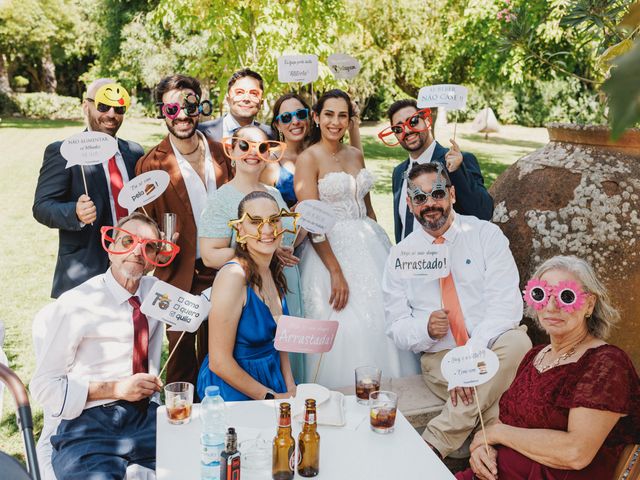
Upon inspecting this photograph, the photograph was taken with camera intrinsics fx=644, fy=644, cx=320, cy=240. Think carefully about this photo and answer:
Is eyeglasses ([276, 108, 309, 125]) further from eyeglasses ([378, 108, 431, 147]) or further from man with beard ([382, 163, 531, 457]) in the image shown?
man with beard ([382, 163, 531, 457])

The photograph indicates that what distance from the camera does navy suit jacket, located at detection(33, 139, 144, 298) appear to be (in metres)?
4.02

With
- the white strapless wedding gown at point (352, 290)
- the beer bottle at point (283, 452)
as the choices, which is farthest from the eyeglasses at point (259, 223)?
the beer bottle at point (283, 452)

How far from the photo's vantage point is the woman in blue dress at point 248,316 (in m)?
3.29

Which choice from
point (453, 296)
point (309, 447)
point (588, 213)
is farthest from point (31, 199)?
point (309, 447)

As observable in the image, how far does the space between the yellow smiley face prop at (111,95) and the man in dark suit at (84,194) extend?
1.5 inches

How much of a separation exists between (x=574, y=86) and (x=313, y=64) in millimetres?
24905

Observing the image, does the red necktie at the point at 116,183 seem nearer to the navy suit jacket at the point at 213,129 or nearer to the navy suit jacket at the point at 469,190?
the navy suit jacket at the point at 213,129

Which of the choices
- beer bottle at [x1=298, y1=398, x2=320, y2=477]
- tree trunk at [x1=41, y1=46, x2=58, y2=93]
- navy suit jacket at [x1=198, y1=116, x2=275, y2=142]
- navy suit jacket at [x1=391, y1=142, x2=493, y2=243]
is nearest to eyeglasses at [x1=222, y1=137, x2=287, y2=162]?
navy suit jacket at [x1=198, y1=116, x2=275, y2=142]

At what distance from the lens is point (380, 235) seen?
465cm

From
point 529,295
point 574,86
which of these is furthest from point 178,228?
point 574,86

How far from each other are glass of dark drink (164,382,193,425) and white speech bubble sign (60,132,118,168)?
5.28ft

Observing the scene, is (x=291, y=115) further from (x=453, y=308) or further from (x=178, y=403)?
(x=178, y=403)

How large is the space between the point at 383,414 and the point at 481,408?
3.44ft

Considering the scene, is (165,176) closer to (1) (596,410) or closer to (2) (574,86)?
(1) (596,410)
